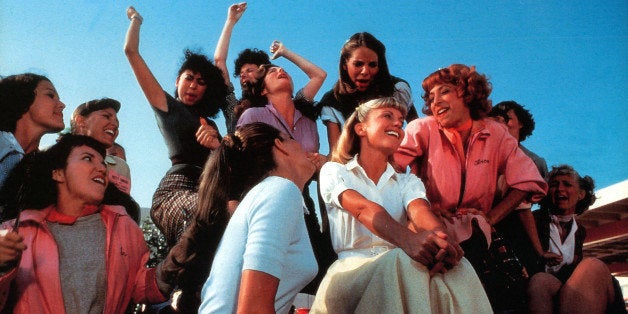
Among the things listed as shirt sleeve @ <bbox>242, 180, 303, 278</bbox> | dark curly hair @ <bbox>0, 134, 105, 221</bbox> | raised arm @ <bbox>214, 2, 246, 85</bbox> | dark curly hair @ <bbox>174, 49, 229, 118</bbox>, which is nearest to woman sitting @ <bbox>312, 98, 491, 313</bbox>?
shirt sleeve @ <bbox>242, 180, 303, 278</bbox>

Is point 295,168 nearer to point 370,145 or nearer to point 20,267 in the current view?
point 370,145

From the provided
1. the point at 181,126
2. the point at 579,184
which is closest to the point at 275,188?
the point at 181,126

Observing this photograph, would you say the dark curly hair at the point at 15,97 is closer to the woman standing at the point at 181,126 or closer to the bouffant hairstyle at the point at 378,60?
the woman standing at the point at 181,126

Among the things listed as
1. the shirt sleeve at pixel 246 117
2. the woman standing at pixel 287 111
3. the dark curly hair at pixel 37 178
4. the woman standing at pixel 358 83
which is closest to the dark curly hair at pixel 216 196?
the dark curly hair at pixel 37 178

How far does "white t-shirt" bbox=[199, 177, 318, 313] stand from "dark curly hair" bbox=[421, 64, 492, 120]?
199 cm

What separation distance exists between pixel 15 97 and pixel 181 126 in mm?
1211

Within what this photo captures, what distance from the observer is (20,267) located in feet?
9.61

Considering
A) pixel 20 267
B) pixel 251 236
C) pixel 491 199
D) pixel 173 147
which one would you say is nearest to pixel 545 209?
pixel 491 199

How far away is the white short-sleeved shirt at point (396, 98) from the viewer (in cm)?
437

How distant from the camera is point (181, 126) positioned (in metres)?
3.81

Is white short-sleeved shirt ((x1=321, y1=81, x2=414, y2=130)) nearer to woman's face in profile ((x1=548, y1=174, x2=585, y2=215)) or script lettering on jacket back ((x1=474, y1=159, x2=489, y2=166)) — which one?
script lettering on jacket back ((x1=474, y1=159, x2=489, y2=166))

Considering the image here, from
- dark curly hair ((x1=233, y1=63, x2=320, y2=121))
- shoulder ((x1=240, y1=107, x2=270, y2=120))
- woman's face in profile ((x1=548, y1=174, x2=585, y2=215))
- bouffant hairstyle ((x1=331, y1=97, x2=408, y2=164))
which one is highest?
dark curly hair ((x1=233, y1=63, x2=320, y2=121))

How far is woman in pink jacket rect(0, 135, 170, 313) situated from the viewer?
A: 115 inches

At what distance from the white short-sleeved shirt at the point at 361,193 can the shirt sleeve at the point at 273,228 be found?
2.77 ft
